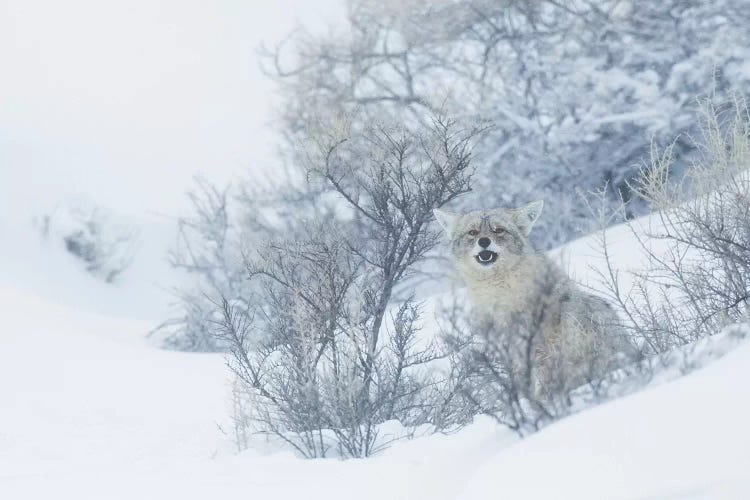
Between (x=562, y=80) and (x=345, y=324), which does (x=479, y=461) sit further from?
(x=562, y=80)

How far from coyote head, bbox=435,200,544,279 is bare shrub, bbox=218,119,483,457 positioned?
1.24 m

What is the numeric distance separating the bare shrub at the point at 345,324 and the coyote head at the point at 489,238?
1.24m

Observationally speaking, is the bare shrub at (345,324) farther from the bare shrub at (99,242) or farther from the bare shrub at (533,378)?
the bare shrub at (99,242)

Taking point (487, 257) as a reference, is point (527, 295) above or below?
below

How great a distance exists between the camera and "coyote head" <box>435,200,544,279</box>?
655 cm

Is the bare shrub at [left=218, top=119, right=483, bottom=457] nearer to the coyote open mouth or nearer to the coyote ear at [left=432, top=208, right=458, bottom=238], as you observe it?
the coyote ear at [left=432, top=208, right=458, bottom=238]

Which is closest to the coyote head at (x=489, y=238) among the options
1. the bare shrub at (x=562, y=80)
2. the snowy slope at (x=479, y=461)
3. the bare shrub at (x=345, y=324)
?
the bare shrub at (x=345, y=324)

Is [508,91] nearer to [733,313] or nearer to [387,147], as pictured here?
[387,147]

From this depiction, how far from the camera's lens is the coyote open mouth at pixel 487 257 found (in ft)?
21.4

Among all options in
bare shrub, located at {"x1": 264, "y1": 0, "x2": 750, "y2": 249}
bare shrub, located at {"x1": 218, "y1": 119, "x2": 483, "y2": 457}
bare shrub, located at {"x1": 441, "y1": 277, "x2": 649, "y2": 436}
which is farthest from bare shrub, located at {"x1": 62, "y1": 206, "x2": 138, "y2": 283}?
bare shrub, located at {"x1": 441, "y1": 277, "x2": 649, "y2": 436}

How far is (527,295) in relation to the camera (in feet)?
19.4

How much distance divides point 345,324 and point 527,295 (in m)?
2.78

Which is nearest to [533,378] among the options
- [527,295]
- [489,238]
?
[527,295]

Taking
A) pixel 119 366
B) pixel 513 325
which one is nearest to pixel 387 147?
pixel 513 325
